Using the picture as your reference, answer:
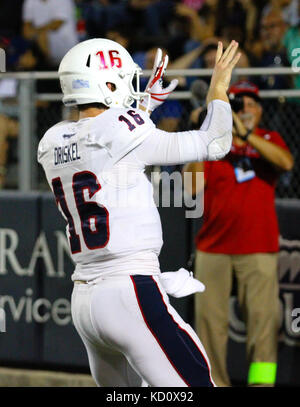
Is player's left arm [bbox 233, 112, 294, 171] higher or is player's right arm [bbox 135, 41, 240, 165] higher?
player's left arm [bbox 233, 112, 294, 171]

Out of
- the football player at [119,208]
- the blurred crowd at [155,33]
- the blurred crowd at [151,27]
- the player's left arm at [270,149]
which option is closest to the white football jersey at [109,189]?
the football player at [119,208]

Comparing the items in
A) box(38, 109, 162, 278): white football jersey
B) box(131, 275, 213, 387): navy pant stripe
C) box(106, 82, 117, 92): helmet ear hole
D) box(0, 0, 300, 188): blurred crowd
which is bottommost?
box(131, 275, 213, 387): navy pant stripe

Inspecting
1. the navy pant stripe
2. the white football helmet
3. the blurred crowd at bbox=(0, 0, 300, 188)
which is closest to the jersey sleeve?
the white football helmet

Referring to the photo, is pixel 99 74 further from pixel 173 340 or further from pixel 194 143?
pixel 173 340

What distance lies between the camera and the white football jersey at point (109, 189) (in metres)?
3.96

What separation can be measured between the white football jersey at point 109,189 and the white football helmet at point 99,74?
0.13 meters

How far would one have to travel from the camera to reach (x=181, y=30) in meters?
9.27

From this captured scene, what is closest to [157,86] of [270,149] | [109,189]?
[109,189]

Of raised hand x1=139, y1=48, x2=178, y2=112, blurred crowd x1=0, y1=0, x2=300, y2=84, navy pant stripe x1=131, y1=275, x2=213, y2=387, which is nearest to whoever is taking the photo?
navy pant stripe x1=131, y1=275, x2=213, y2=387

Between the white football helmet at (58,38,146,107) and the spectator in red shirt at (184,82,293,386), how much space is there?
180 cm

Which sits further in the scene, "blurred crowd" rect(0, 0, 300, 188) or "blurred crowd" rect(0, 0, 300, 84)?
"blurred crowd" rect(0, 0, 300, 84)

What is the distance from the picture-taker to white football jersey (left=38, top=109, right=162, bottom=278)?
396 cm

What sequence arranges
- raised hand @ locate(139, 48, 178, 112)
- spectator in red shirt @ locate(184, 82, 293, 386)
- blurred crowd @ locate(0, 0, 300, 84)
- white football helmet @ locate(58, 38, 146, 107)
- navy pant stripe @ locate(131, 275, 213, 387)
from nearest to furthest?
navy pant stripe @ locate(131, 275, 213, 387) → white football helmet @ locate(58, 38, 146, 107) → raised hand @ locate(139, 48, 178, 112) → spectator in red shirt @ locate(184, 82, 293, 386) → blurred crowd @ locate(0, 0, 300, 84)

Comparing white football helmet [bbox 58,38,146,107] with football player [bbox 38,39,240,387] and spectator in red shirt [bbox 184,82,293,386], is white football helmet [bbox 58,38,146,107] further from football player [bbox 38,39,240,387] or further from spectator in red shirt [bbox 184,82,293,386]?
spectator in red shirt [bbox 184,82,293,386]
